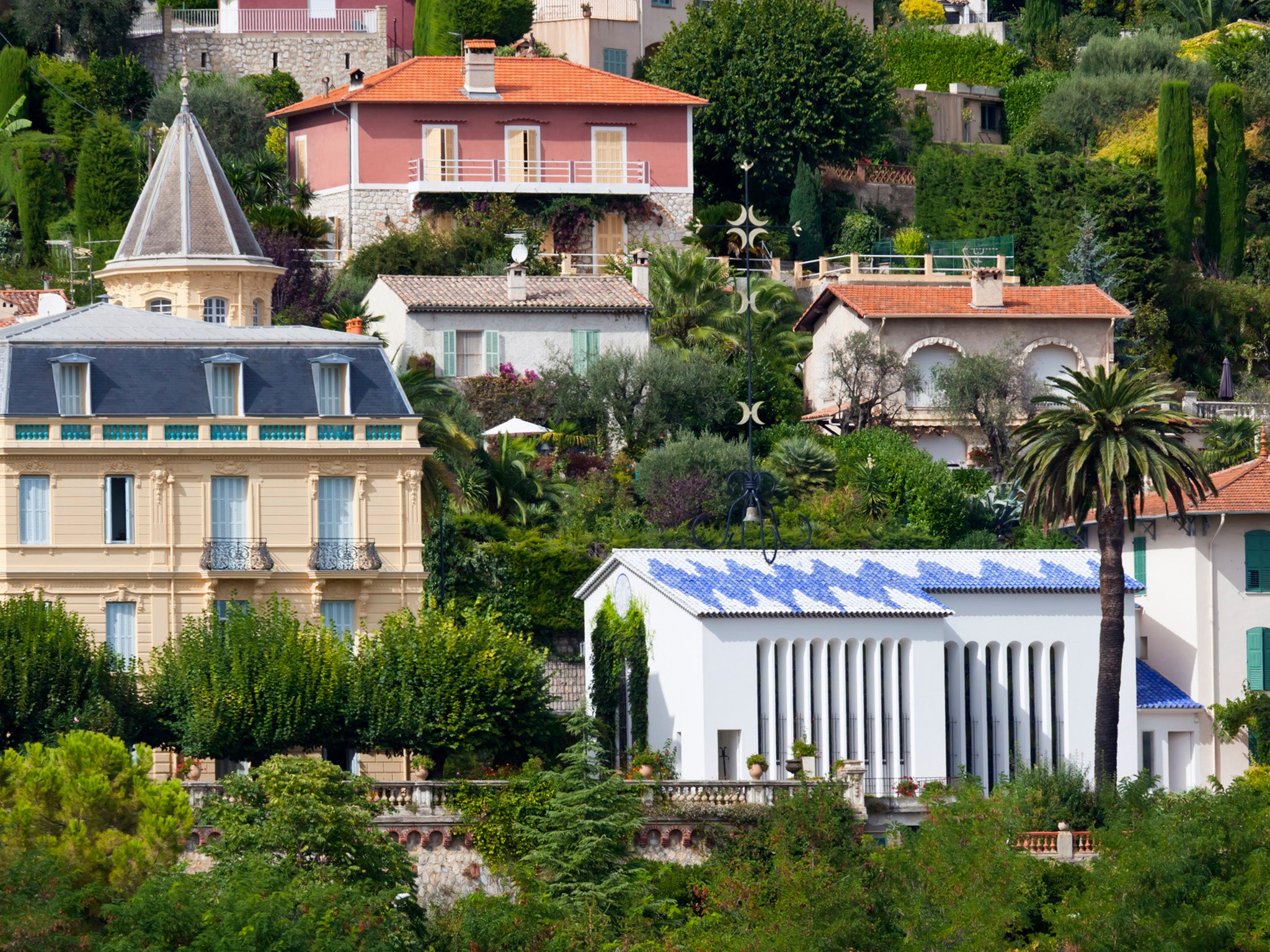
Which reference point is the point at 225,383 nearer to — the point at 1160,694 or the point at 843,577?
the point at 843,577

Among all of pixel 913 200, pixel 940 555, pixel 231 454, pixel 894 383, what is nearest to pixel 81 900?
pixel 231 454

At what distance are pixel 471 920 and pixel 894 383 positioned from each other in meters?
32.5

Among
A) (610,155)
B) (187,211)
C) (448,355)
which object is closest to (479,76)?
(610,155)

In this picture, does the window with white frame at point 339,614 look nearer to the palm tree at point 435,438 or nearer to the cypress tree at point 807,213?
the palm tree at point 435,438

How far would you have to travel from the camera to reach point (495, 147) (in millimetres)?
81812

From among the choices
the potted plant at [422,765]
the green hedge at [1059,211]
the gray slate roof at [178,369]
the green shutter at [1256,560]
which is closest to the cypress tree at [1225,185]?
the green hedge at [1059,211]

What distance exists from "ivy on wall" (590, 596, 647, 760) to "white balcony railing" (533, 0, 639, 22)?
44.0 meters

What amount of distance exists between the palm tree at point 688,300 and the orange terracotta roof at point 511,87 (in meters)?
9.09

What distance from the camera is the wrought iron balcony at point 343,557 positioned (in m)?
52.9

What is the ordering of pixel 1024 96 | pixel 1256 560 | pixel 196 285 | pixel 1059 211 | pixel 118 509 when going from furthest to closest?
pixel 1024 96, pixel 1059 211, pixel 196 285, pixel 1256 560, pixel 118 509

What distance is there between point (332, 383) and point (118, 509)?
5.23 m

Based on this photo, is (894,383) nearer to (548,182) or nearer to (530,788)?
(548,182)

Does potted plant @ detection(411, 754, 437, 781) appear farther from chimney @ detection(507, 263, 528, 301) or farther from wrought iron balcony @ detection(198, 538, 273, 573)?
chimney @ detection(507, 263, 528, 301)

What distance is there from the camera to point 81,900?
133 feet
